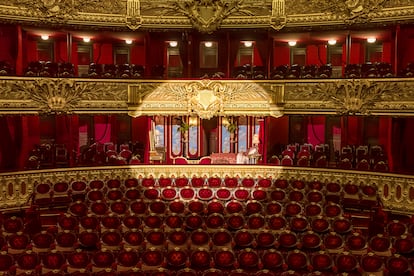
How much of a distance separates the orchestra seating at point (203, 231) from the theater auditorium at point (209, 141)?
0.07 feet

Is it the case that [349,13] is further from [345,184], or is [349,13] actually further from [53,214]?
[53,214]

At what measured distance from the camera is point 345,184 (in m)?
8.47

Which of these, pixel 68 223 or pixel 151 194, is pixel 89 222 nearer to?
pixel 68 223

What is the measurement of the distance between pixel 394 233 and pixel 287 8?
4.77m

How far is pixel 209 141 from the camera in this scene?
1215 cm

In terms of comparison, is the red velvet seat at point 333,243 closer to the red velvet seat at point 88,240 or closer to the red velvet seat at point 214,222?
the red velvet seat at point 214,222

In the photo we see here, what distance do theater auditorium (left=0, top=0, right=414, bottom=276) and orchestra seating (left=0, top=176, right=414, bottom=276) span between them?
0.02m

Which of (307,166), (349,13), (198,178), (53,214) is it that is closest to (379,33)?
(349,13)

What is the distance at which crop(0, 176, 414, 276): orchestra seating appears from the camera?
221 inches

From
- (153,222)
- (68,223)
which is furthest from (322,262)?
(68,223)

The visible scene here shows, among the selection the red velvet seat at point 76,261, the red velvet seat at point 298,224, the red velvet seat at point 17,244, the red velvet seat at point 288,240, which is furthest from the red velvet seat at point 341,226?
the red velvet seat at point 17,244

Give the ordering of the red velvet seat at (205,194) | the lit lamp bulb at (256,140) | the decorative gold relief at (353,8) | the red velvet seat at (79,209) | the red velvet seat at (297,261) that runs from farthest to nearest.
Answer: the lit lamp bulb at (256,140)
the decorative gold relief at (353,8)
the red velvet seat at (205,194)
the red velvet seat at (79,209)
the red velvet seat at (297,261)

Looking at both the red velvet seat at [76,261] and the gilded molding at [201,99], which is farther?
the gilded molding at [201,99]

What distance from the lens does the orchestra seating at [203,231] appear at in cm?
562
